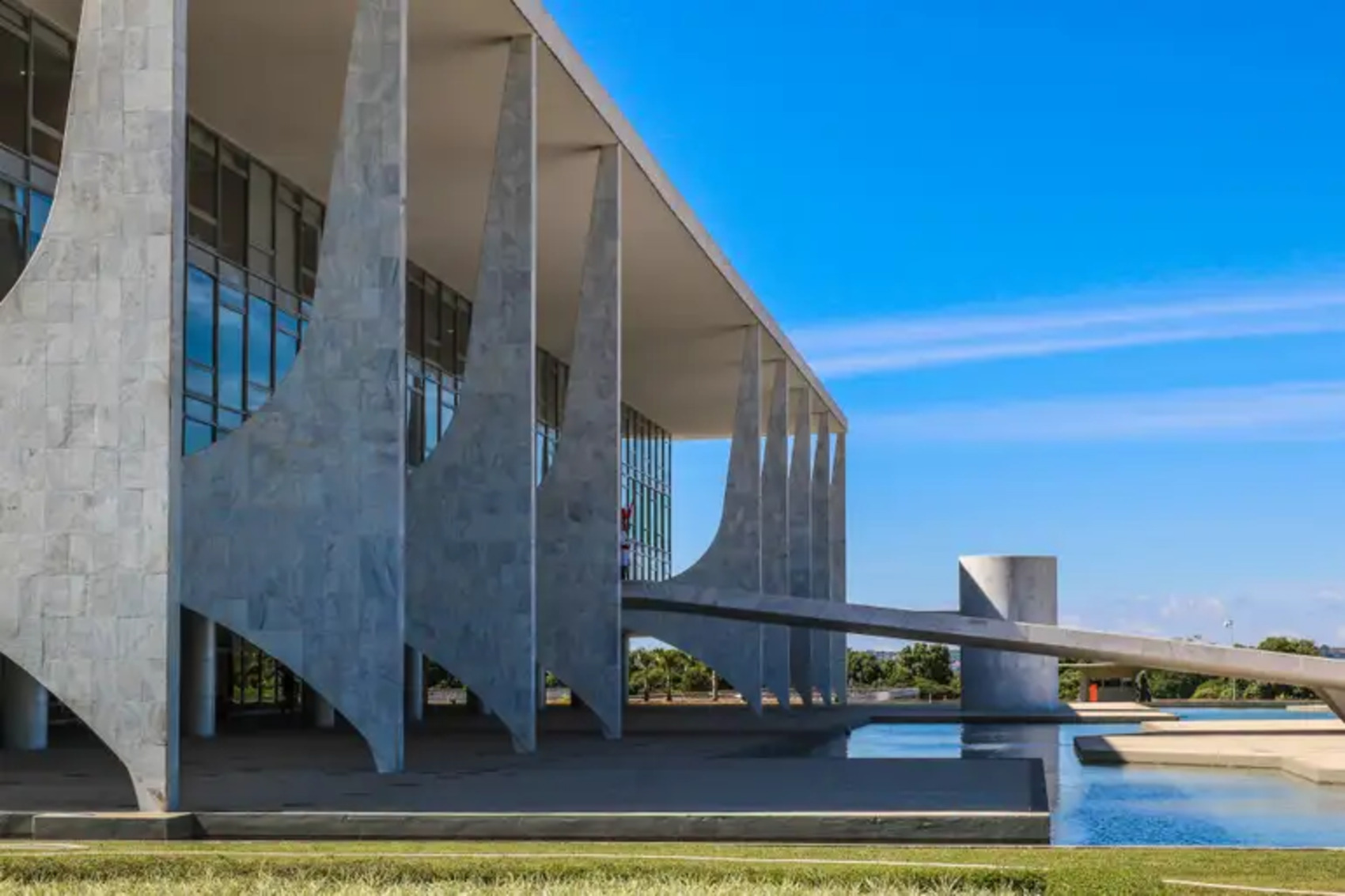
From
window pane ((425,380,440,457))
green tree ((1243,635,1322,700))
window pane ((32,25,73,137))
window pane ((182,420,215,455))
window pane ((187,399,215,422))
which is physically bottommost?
green tree ((1243,635,1322,700))

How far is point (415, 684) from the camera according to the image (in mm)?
35469

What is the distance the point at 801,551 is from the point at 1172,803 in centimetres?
3177

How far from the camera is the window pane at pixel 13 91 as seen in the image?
21.8 m

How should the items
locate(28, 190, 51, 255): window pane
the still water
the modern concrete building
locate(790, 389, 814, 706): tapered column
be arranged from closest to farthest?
1. the still water
2. the modern concrete building
3. locate(28, 190, 51, 255): window pane
4. locate(790, 389, 814, 706): tapered column

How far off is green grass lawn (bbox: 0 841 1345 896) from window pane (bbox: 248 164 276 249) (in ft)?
58.3

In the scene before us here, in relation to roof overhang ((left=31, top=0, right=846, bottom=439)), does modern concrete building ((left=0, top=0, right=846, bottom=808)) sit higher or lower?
lower

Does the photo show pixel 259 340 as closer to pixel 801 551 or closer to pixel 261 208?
pixel 261 208

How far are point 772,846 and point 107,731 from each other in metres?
5.56

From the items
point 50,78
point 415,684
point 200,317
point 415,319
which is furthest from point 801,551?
point 50,78

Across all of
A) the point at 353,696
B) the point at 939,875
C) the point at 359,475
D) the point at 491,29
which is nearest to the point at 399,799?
the point at 353,696

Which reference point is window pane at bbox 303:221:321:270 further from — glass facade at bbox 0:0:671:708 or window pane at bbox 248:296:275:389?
window pane at bbox 248:296:275:389

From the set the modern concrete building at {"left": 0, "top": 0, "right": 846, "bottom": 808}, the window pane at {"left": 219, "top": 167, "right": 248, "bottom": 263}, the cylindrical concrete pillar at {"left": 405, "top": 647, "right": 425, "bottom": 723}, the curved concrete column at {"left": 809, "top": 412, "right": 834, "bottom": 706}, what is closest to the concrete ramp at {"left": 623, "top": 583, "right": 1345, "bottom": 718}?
the modern concrete building at {"left": 0, "top": 0, "right": 846, "bottom": 808}

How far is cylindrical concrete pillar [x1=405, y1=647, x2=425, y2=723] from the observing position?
113 ft

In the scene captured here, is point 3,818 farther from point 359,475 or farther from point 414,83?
point 414,83
